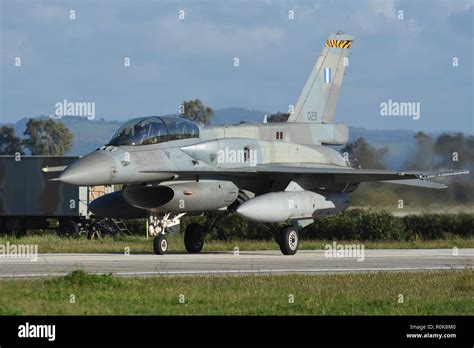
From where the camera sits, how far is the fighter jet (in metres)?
25.0

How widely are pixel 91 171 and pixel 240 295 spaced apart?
930cm

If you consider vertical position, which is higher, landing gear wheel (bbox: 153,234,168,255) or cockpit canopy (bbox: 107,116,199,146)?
cockpit canopy (bbox: 107,116,199,146)

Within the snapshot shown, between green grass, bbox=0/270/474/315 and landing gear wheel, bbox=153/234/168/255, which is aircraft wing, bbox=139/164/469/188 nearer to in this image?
landing gear wheel, bbox=153/234/168/255

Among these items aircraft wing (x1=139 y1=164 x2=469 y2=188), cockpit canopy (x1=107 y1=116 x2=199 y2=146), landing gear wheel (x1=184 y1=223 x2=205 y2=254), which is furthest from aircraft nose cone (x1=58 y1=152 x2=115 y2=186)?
landing gear wheel (x1=184 y1=223 x2=205 y2=254)

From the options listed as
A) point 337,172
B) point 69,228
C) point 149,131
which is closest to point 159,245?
point 149,131

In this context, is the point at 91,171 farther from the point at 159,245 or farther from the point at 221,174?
the point at 221,174

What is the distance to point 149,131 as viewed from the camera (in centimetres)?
2525

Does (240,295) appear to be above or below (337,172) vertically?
below

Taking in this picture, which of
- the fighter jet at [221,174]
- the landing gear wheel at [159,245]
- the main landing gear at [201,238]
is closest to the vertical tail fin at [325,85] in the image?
the fighter jet at [221,174]

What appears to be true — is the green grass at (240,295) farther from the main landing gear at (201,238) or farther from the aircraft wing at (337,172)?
the aircraft wing at (337,172)

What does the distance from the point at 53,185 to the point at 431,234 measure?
15.6 m

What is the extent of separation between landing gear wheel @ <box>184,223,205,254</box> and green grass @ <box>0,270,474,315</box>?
370 inches
